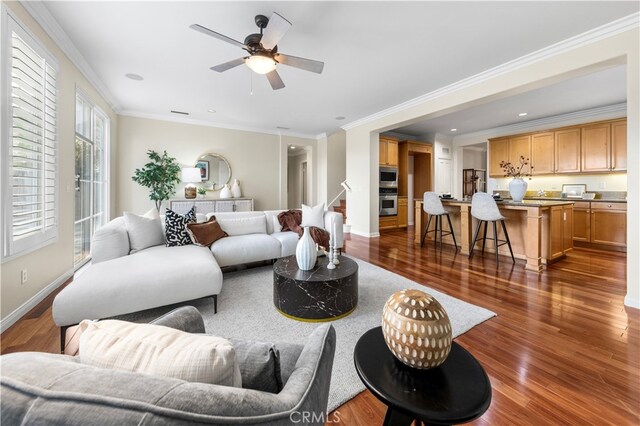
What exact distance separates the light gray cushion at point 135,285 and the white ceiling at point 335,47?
221cm

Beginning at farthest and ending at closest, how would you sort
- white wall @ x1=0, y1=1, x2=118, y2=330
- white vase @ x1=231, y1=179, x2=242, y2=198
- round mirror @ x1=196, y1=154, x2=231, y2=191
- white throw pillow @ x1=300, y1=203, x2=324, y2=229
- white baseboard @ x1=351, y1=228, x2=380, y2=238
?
Result: white vase @ x1=231, y1=179, x2=242, y2=198 → round mirror @ x1=196, y1=154, x2=231, y2=191 → white baseboard @ x1=351, y1=228, x2=380, y2=238 → white throw pillow @ x1=300, y1=203, x2=324, y2=229 → white wall @ x1=0, y1=1, x2=118, y2=330

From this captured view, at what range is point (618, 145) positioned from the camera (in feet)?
14.9

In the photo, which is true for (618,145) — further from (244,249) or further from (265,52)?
(244,249)

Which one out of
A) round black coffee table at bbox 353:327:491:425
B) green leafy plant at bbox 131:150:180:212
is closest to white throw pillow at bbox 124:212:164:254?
green leafy plant at bbox 131:150:180:212

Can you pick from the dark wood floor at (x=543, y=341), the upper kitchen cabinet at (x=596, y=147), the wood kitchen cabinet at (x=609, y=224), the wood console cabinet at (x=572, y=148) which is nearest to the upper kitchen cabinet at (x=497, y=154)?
the wood console cabinet at (x=572, y=148)

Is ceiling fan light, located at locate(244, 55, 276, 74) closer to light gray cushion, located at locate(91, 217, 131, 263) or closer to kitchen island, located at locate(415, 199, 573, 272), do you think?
light gray cushion, located at locate(91, 217, 131, 263)

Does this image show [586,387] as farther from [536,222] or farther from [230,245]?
[230,245]

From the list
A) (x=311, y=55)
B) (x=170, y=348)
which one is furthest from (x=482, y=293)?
(x=311, y=55)

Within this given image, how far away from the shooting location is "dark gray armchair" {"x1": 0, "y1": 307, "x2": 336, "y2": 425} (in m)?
0.39

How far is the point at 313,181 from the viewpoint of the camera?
7.38 m

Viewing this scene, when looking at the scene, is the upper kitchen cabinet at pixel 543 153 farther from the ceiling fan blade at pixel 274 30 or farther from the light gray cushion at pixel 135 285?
→ the light gray cushion at pixel 135 285

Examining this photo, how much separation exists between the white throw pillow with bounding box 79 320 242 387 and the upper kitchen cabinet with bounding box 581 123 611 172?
6825 mm

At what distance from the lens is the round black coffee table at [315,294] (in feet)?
6.87

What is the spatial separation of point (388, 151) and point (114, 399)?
6521mm
